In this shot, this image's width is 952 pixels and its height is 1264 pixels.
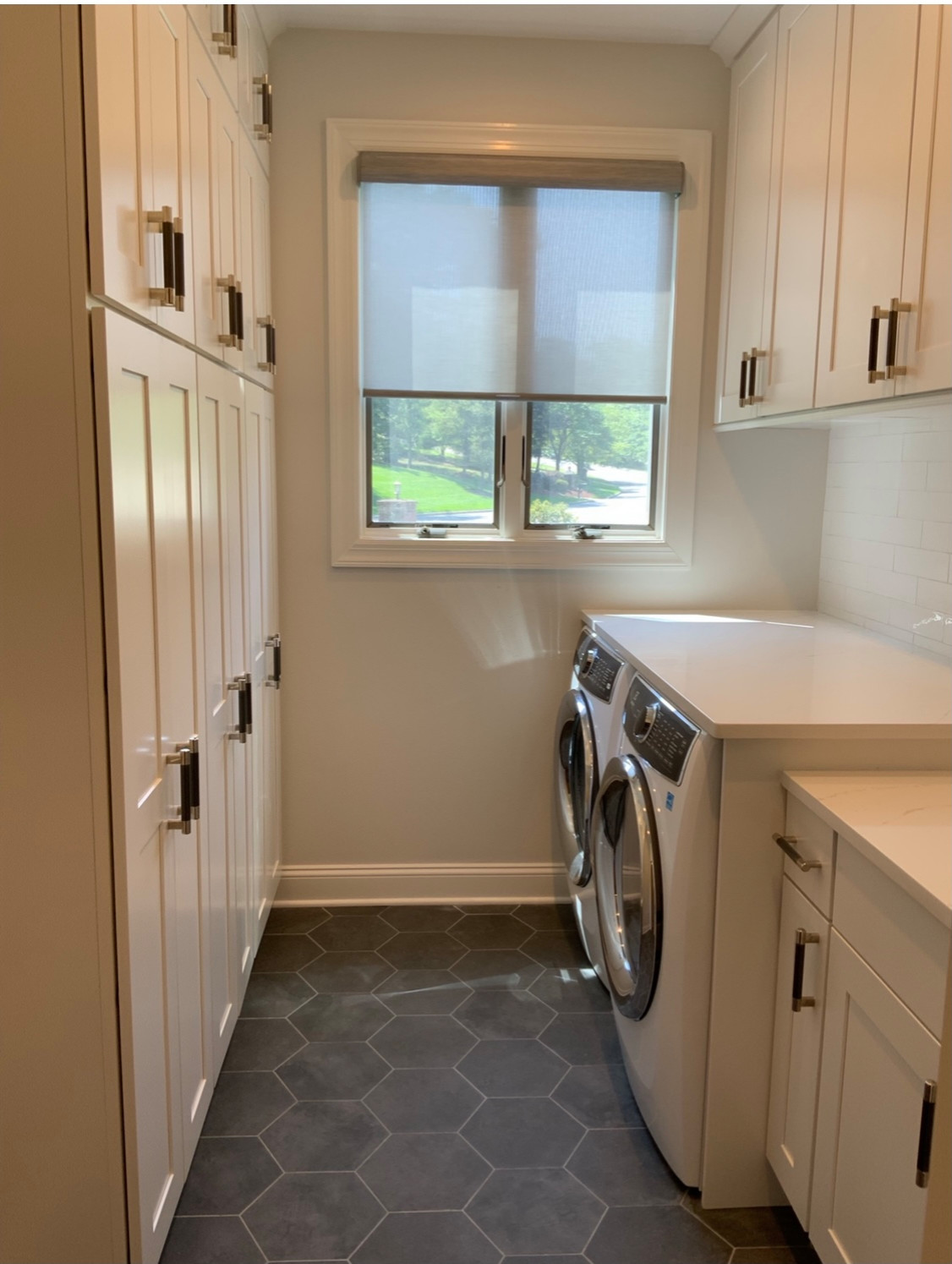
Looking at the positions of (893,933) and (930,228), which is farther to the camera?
(930,228)

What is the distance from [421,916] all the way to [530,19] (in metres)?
2.59

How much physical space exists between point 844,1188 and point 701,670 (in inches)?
38.3

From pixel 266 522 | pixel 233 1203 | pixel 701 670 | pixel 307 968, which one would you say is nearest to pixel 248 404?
pixel 266 522

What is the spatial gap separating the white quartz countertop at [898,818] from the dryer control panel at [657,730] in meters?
0.19

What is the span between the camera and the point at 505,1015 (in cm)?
249

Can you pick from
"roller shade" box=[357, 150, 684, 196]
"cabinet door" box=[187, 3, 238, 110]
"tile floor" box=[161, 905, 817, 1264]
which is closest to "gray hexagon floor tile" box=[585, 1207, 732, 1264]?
"tile floor" box=[161, 905, 817, 1264]

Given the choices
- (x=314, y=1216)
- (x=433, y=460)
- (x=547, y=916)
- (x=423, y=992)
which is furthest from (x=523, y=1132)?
(x=433, y=460)

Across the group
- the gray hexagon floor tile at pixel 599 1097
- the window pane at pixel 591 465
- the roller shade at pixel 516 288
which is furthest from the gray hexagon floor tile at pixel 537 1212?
the roller shade at pixel 516 288

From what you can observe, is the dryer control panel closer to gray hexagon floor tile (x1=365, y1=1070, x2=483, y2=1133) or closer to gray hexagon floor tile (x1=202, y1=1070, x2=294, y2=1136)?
gray hexagon floor tile (x1=365, y1=1070, x2=483, y2=1133)

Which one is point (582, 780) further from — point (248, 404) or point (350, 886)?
point (248, 404)

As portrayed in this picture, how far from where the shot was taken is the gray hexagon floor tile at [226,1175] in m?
1.84

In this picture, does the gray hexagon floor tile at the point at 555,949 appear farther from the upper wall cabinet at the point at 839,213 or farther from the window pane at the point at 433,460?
the upper wall cabinet at the point at 839,213

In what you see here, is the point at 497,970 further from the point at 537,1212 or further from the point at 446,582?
the point at 446,582

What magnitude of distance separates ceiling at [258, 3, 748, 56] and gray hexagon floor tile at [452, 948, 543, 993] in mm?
2576
